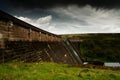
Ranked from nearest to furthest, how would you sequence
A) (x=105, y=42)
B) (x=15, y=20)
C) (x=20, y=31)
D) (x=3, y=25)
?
(x=3, y=25), (x=15, y=20), (x=20, y=31), (x=105, y=42)

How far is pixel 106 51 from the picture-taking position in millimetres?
99438

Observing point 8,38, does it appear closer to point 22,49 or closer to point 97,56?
point 22,49

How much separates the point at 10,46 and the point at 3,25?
2.09 metres

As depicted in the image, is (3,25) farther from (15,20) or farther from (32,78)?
(32,78)

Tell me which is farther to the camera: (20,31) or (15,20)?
(20,31)

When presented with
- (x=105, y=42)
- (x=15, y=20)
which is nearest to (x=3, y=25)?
(x=15, y=20)

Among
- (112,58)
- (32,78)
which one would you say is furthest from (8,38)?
(112,58)

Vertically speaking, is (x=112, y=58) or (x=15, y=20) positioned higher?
(x=15, y=20)

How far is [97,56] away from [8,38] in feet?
273

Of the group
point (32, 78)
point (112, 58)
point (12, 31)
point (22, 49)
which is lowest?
point (112, 58)

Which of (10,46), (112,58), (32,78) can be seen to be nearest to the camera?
(32,78)

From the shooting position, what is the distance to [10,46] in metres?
16.0

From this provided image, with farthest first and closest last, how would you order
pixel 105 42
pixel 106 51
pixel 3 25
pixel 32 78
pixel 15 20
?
pixel 105 42 → pixel 106 51 → pixel 15 20 → pixel 3 25 → pixel 32 78

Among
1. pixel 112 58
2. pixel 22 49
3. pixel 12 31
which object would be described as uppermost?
pixel 12 31
